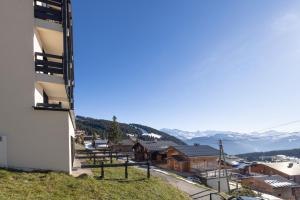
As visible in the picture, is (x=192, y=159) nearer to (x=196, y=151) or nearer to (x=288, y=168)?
(x=196, y=151)

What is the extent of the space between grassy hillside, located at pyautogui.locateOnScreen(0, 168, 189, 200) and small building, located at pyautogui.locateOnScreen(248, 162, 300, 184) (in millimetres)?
61563

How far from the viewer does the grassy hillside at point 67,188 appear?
10613 mm

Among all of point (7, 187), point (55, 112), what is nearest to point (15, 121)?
point (55, 112)

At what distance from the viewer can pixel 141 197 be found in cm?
1357

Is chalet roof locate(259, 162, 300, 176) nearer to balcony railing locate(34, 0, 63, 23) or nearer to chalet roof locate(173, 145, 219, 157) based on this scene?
chalet roof locate(173, 145, 219, 157)

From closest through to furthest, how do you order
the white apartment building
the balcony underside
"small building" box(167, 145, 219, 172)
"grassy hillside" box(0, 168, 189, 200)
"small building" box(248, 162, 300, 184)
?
"grassy hillside" box(0, 168, 189, 200)
the white apartment building
the balcony underside
"small building" box(167, 145, 219, 172)
"small building" box(248, 162, 300, 184)

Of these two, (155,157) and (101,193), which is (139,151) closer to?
(155,157)

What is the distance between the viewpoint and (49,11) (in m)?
15.0

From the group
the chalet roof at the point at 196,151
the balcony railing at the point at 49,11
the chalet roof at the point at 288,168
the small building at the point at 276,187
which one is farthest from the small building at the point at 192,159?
the balcony railing at the point at 49,11

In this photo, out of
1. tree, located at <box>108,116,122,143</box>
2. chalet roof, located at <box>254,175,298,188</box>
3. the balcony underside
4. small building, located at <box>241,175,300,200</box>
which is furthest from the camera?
tree, located at <box>108,116,122,143</box>

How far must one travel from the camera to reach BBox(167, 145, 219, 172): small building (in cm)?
4869

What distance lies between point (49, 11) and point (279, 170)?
69776mm

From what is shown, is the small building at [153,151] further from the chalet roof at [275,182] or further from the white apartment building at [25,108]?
the white apartment building at [25,108]

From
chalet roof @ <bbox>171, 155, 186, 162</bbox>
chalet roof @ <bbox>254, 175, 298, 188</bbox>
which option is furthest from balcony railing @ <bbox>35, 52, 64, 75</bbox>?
chalet roof @ <bbox>254, 175, 298, 188</bbox>
